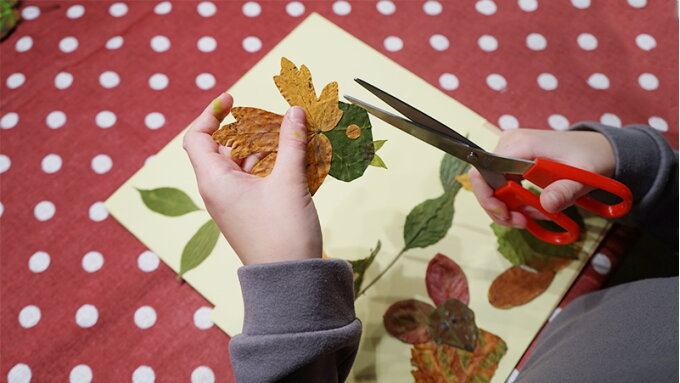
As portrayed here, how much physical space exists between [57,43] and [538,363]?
0.50 meters

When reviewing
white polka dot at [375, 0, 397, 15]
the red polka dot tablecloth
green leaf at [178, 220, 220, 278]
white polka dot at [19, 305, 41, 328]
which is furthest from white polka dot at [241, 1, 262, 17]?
white polka dot at [19, 305, 41, 328]

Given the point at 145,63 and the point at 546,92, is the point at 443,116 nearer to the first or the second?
the point at 546,92

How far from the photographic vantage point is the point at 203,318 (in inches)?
17.1

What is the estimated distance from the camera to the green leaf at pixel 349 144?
30 centimetres

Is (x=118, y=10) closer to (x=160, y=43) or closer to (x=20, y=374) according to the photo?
(x=160, y=43)

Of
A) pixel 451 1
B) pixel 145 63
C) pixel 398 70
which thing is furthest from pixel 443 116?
pixel 145 63

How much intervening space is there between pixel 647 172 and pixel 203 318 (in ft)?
1.13

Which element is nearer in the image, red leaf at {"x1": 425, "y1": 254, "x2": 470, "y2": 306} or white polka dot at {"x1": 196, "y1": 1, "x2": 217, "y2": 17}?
red leaf at {"x1": 425, "y1": 254, "x2": 470, "y2": 306}

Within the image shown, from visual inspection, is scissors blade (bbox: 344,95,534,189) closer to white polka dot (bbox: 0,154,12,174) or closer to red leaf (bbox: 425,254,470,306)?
red leaf (bbox: 425,254,470,306)

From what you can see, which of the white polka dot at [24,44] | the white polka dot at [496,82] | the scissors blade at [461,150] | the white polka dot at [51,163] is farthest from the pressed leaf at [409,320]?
the white polka dot at [24,44]

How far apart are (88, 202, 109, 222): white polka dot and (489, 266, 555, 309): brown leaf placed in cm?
32

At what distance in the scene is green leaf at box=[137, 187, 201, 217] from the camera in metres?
0.45

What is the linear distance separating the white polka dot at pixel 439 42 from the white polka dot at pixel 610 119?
0.49ft

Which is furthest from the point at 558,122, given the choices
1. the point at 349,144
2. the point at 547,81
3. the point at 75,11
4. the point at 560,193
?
the point at 75,11
